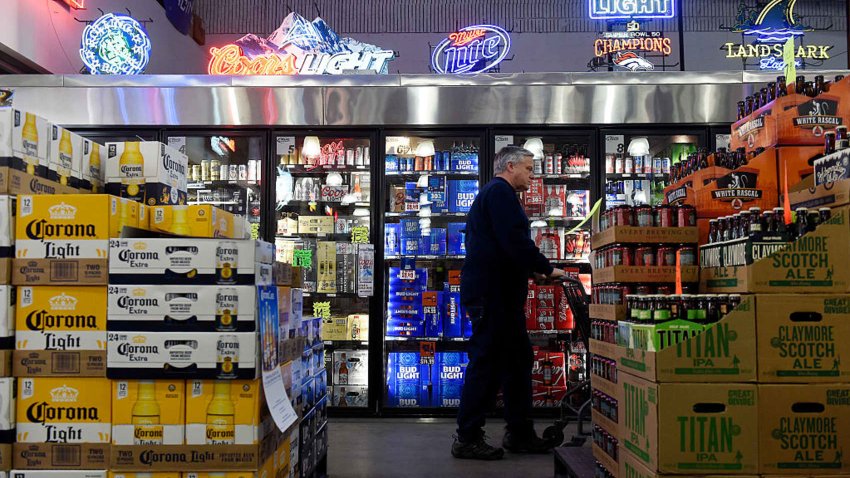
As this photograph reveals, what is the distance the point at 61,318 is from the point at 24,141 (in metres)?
0.73

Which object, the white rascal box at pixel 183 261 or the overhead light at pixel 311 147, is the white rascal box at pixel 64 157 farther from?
the overhead light at pixel 311 147

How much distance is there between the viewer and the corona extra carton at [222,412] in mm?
2428

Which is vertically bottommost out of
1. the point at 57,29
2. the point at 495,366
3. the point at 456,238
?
the point at 495,366

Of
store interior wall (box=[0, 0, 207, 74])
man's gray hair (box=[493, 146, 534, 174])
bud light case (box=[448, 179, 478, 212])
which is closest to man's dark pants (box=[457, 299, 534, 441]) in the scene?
man's gray hair (box=[493, 146, 534, 174])

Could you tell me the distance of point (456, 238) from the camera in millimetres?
5809

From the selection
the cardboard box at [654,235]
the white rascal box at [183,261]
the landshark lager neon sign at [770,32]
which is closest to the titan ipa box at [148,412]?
the white rascal box at [183,261]

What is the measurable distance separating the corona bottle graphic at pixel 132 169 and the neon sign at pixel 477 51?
13.4 feet

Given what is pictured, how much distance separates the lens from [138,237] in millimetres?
2627

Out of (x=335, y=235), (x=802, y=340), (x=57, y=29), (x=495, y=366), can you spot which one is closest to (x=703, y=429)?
(x=802, y=340)

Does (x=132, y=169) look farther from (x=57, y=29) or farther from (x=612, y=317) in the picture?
(x=57, y=29)

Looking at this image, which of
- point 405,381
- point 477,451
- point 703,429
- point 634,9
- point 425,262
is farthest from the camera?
point 634,9

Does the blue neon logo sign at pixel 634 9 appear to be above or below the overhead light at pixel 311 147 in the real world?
above

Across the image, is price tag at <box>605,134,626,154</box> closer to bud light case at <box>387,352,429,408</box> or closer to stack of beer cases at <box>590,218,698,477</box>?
bud light case at <box>387,352,429,408</box>

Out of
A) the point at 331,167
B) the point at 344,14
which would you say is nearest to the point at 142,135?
the point at 331,167
